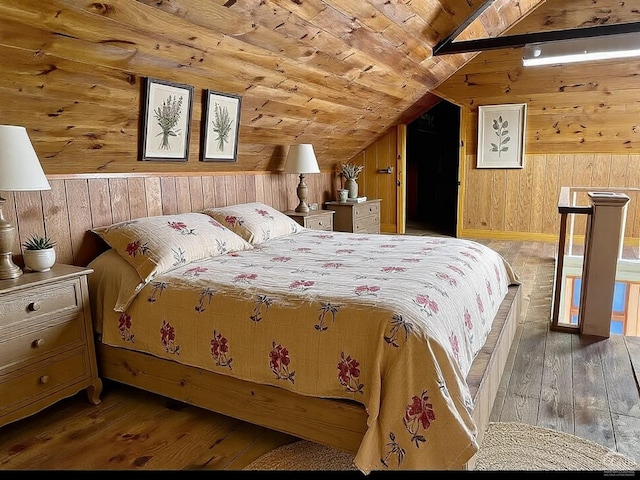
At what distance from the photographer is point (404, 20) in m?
3.62

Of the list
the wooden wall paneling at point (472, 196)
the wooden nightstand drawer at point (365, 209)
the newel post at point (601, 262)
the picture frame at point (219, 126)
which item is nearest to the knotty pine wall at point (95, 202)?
the picture frame at point (219, 126)

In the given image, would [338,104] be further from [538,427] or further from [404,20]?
[538,427]

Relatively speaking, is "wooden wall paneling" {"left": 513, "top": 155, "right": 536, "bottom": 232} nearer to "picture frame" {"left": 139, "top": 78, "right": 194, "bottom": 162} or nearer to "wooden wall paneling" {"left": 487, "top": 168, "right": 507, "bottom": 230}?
"wooden wall paneling" {"left": 487, "top": 168, "right": 507, "bottom": 230}

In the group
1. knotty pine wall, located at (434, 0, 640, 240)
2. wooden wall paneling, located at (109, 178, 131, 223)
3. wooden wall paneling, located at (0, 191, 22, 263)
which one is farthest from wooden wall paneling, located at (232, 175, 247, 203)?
knotty pine wall, located at (434, 0, 640, 240)

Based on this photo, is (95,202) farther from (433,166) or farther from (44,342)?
(433,166)

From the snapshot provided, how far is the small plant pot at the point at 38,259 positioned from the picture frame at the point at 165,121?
0.96 meters

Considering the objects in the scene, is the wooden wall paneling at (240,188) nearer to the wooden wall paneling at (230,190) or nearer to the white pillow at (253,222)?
the wooden wall paneling at (230,190)

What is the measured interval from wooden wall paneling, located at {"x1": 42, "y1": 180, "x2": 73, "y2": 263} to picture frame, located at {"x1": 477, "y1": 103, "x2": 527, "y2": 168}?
5.06 m

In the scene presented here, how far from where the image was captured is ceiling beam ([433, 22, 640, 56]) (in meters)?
3.94

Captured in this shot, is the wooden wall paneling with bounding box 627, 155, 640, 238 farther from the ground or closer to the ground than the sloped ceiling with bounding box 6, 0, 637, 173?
closer to the ground

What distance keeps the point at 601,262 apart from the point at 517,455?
165 cm

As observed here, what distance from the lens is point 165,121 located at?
2916mm

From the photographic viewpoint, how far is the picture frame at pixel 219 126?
3.18 meters

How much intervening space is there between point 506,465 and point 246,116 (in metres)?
2.85
